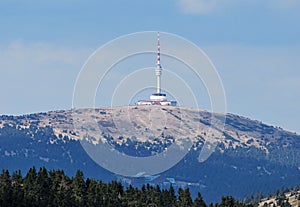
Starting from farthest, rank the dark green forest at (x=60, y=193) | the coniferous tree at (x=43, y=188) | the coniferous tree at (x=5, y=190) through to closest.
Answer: the coniferous tree at (x=43, y=188) → the dark green forest at (x=60, y=193) → the coniferous tree at (x=5, y=190)

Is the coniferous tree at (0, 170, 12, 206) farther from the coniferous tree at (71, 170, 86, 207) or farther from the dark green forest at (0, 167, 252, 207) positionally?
the coniferous tree at (71, 170, 86, 207)

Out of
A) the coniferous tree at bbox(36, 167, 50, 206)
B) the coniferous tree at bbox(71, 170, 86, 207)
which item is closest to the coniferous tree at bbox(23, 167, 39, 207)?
the coniferous tree at bbox(36, 167, 50, 206)

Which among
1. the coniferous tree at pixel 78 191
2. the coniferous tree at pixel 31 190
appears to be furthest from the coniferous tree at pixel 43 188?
the coniferous tree at pixel 78 191

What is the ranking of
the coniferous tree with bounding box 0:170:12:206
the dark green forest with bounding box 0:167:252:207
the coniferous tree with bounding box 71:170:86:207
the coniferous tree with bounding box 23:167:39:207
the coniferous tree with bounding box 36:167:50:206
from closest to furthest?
1. the coniferous tree with bounding box 0:170:12:206
2. the coniferous tree with bounding box 23:167:39:207
3. the dark green forest with bounding box 0:167:252:207
4. the coniferous tree with bounding box 36:167:50:206
5. the coniferous tree with bounding box 71:170:86:207

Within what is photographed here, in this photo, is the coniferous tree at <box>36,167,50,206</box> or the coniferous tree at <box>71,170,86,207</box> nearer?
the coniferous tree at <box>36,167,50,206</box>

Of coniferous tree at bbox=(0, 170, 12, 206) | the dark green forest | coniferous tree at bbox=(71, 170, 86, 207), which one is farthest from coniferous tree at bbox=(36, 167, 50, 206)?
coniferous tree at bbox=(0, 170, 12, 206)

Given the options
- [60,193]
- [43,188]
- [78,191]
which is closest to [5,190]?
[60,193]

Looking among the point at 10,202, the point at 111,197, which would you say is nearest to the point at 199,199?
the point at 111,197

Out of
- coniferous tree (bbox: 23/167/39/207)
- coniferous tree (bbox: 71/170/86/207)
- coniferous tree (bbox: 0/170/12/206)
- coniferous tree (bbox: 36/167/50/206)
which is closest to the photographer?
coniferous tree (bbox: 0/170/12/206)

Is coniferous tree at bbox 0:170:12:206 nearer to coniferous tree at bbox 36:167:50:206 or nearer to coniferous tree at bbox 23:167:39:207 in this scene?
coniferous tree at bbox 23:167:39:207

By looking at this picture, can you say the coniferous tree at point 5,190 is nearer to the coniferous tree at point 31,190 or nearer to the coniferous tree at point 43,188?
the coniferous tree at point 31,190

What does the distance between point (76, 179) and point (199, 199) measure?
75.1ft

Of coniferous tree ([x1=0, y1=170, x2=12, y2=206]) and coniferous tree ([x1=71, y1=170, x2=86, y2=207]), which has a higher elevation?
coniferous tree ([x1=71, y1=170, x2=86, y2=207])

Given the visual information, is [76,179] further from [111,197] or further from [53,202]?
[53,202]
